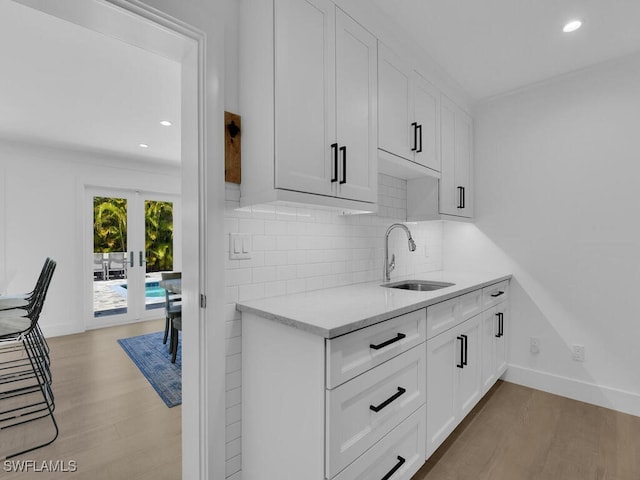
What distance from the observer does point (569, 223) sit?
2.57 meters

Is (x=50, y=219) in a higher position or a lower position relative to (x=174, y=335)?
higher

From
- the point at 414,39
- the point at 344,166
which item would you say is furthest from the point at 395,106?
the point at 344,166

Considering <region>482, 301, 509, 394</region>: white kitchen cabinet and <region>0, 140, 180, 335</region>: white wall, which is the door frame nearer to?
<region>482, 301, 509, 394</region>: white kitchen cabinet

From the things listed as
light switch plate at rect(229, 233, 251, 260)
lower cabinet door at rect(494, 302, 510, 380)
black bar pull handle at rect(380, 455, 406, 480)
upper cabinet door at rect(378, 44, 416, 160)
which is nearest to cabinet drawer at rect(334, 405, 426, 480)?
black bar pull handle at rect(380, 455, 406, 480)

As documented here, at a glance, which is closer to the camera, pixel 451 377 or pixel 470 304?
pixel 451 377

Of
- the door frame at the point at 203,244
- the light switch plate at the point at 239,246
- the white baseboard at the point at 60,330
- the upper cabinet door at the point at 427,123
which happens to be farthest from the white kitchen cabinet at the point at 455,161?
the white baseboard at the point at 60,330

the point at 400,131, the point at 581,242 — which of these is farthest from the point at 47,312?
the point at 581,242

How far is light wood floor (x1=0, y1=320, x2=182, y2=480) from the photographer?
5.77 ft

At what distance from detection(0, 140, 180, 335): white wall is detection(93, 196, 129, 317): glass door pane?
21 cm

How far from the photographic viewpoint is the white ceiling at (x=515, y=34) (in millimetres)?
1832

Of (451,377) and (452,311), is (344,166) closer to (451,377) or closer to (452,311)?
(452,311)

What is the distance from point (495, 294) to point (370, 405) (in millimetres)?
1762

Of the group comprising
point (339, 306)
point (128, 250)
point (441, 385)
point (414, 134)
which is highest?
point (414, 134)

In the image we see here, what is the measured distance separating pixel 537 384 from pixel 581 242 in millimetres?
1239
